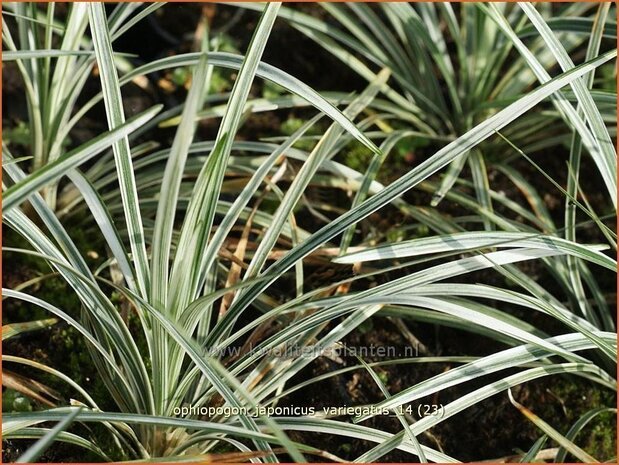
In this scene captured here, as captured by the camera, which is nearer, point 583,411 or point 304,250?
point 304,250

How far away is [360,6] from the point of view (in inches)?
Result: 80.5

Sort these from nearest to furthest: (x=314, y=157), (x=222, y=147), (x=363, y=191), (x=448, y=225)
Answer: (x=222, y=147) → (x=314, y=157) → (x=363, y=191) → (x=448, y=225)

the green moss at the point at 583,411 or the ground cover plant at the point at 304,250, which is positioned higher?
the ground cover plant at the point at 304,250

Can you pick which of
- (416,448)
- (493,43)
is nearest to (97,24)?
(416,448)

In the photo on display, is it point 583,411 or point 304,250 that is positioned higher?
point 304,250

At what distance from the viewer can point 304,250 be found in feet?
4.26

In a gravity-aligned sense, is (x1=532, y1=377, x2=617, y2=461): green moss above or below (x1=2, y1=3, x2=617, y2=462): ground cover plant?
below

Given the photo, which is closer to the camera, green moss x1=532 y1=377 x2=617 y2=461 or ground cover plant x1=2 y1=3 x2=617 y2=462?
ground cover plant x1=2 y1=3 x2=617 y2=462

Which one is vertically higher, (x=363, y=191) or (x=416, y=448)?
(x=363, y=191)

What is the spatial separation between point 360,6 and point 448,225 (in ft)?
2.35

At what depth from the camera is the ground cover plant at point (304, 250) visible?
49.6 inches

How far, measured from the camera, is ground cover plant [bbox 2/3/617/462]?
4.13 ft

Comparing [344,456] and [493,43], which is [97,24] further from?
[493,43]

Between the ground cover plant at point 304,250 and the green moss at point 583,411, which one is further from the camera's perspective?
the green moss at point 583,411
